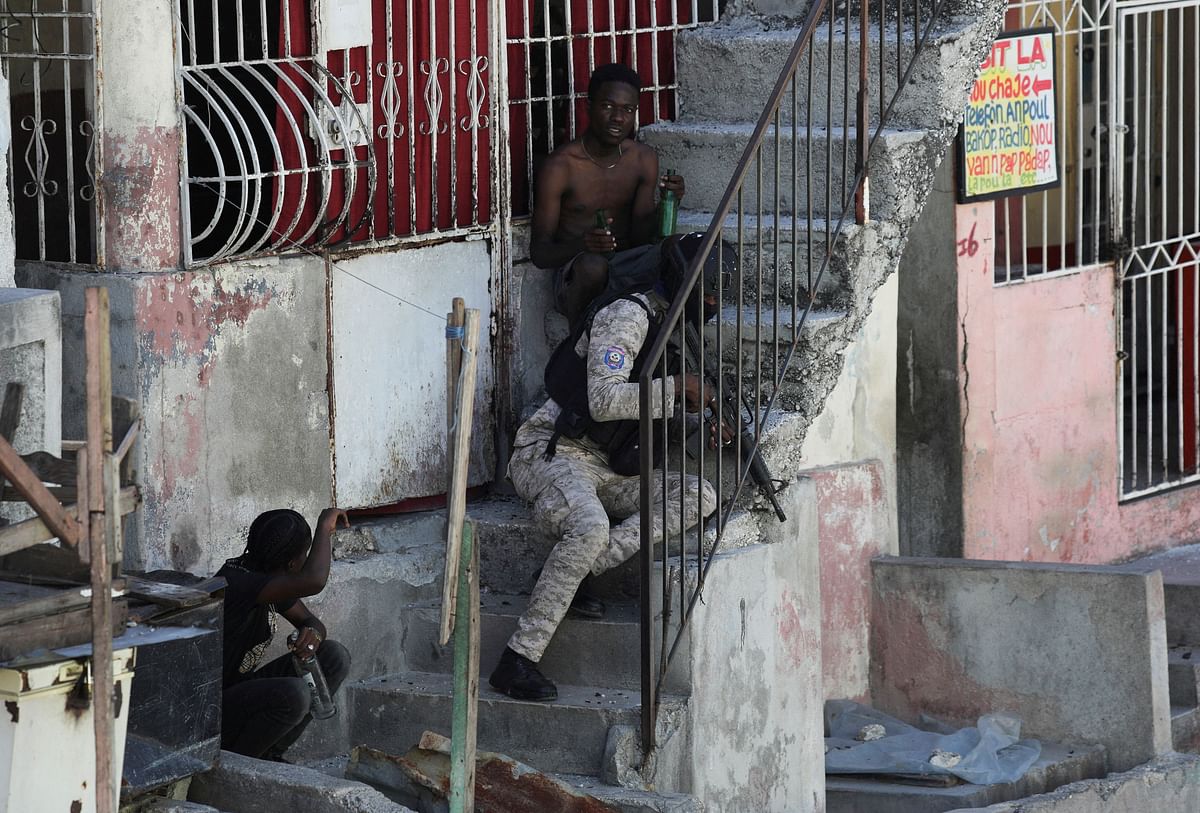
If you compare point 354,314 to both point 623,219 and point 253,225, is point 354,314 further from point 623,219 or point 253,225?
point 623,219

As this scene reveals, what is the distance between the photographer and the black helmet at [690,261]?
687 centimetres

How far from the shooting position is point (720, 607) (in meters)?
6.85

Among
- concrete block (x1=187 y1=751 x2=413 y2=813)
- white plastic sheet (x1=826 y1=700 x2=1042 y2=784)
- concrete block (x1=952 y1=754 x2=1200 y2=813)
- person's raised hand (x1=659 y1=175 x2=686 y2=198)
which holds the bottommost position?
concrete block (x1=952 y1=754 x2=1200 y2=813)

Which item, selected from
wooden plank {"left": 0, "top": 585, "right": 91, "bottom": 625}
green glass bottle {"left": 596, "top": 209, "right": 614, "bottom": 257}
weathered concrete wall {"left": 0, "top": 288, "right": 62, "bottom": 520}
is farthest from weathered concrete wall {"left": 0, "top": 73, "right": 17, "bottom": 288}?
green glass bottle {"left": 596, "top": 209, "right": 614, "bottom": 257}

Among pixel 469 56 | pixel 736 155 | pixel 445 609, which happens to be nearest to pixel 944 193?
pixel 736 155

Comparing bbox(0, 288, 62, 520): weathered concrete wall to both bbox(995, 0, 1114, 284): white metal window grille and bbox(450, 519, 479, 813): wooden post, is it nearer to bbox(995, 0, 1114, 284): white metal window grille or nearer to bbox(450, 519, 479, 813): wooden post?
bbox(450, 519, 479, 813): wooden post

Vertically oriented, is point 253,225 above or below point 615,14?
below

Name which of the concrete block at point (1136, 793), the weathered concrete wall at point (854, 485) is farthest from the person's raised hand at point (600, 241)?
the concrete block at point (1136, 793)

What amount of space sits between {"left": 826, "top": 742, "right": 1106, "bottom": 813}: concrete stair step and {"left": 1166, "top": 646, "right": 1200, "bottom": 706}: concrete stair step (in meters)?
0.94

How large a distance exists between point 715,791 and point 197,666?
197 centimetres

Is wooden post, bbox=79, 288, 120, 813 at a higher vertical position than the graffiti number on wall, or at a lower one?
lower

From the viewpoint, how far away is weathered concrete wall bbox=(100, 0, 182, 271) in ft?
20.8

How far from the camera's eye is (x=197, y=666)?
5.68m

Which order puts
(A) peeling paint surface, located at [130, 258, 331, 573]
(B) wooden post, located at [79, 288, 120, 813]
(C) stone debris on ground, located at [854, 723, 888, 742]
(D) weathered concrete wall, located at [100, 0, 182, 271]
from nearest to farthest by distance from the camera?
1. (B) wooden post, located at [79, 288, 120, 813]
2. (D) weathered concrete wall, located at [100, 0, 182, 271]
3. (A) peeling paint surface, located at [130, 258, 331, 573]
4. (C) stone debris on ground, located at [854, 723, 888, 742]
